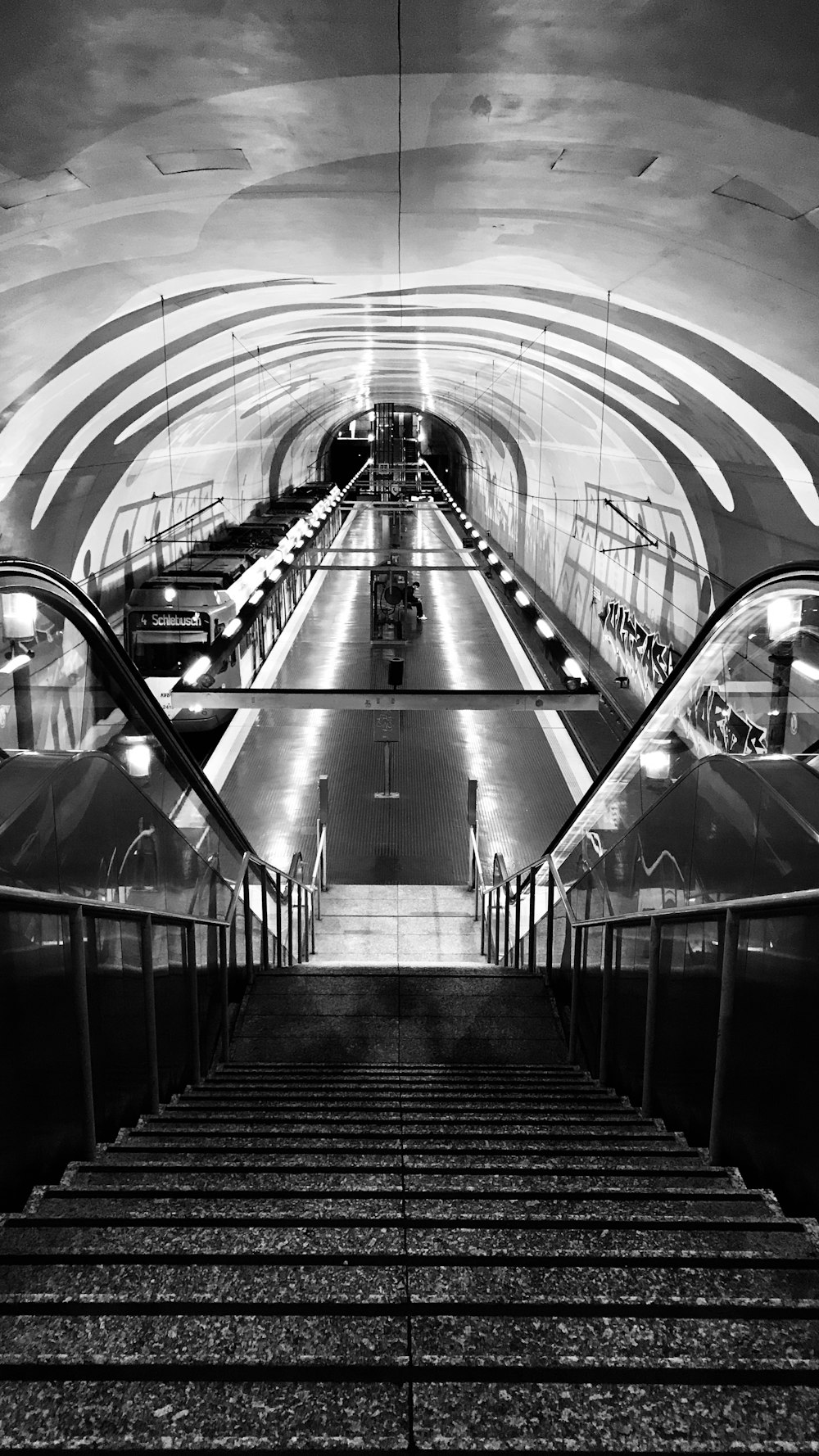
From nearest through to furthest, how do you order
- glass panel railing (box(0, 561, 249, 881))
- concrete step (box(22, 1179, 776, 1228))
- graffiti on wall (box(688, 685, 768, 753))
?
concrete step (box(22, 1179, 776, 1228)) < glass panel railing (box(0, 561, 249, 881)) < graffiti on wall (box(688, 685, 768, 753))

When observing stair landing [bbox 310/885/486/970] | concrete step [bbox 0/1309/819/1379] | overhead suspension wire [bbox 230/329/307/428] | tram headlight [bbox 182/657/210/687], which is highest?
overhead suspension wire [bbox 230/329/307/428]

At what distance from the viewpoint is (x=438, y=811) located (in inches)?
460

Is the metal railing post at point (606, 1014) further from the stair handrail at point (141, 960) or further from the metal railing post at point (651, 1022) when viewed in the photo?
the stair handrail at point (141, 960)

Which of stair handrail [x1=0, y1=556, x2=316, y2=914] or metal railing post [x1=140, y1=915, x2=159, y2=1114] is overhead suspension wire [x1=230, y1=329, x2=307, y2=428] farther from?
metal railing post [x1=140, y1=915, x2=159, y2=1114]

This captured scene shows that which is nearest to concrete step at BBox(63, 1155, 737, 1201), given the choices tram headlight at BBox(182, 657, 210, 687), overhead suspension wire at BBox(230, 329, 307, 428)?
tram headlight at BBox(182, 657, 210, 687)

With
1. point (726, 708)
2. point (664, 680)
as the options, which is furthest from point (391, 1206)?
point (726, 708)

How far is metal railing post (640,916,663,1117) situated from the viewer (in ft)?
11.2

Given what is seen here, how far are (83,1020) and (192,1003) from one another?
1.46m

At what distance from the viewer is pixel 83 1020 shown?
2705 millimetres

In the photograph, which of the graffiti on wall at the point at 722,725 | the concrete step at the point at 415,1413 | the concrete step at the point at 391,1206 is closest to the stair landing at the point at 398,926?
the graffiti on wall at the point at 722,725

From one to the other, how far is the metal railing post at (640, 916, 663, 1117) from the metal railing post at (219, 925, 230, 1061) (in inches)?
83.8

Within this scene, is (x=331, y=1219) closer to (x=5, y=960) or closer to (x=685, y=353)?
(x=5, y=960)

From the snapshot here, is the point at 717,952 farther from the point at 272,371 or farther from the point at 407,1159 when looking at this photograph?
the point at 272,371

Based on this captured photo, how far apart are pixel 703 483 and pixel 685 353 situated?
10.2ft
